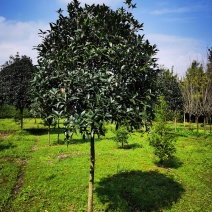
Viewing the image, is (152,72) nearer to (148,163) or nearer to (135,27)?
(135,27)

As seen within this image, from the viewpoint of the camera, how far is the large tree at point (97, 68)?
18.8ft

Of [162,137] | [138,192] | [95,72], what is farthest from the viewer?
[162,137]

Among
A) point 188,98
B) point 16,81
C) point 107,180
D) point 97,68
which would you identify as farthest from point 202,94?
point 16,81

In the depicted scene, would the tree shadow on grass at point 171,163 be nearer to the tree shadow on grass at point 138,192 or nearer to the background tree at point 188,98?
the tree shadow on grass at point 138,192

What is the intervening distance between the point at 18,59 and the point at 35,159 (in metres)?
18.7

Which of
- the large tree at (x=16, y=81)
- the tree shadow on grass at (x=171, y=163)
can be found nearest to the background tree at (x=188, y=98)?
the tree shadow on grass at (x=171, y=163)

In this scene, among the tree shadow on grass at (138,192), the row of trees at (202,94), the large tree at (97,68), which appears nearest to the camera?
the large tree at (97,68)

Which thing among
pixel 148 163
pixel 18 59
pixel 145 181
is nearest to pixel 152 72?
pixel 145 181

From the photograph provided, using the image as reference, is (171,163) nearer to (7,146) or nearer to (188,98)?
(7,146)

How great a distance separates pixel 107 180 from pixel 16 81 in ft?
69.3

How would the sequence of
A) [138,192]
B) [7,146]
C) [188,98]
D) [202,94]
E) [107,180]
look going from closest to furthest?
1. [138,192]
2. [107,180]
3. [7,146]
4. [202,94]
5. [188,98]

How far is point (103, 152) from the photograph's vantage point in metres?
17.5

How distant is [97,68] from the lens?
675 cm

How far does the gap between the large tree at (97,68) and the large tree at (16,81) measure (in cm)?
2024
